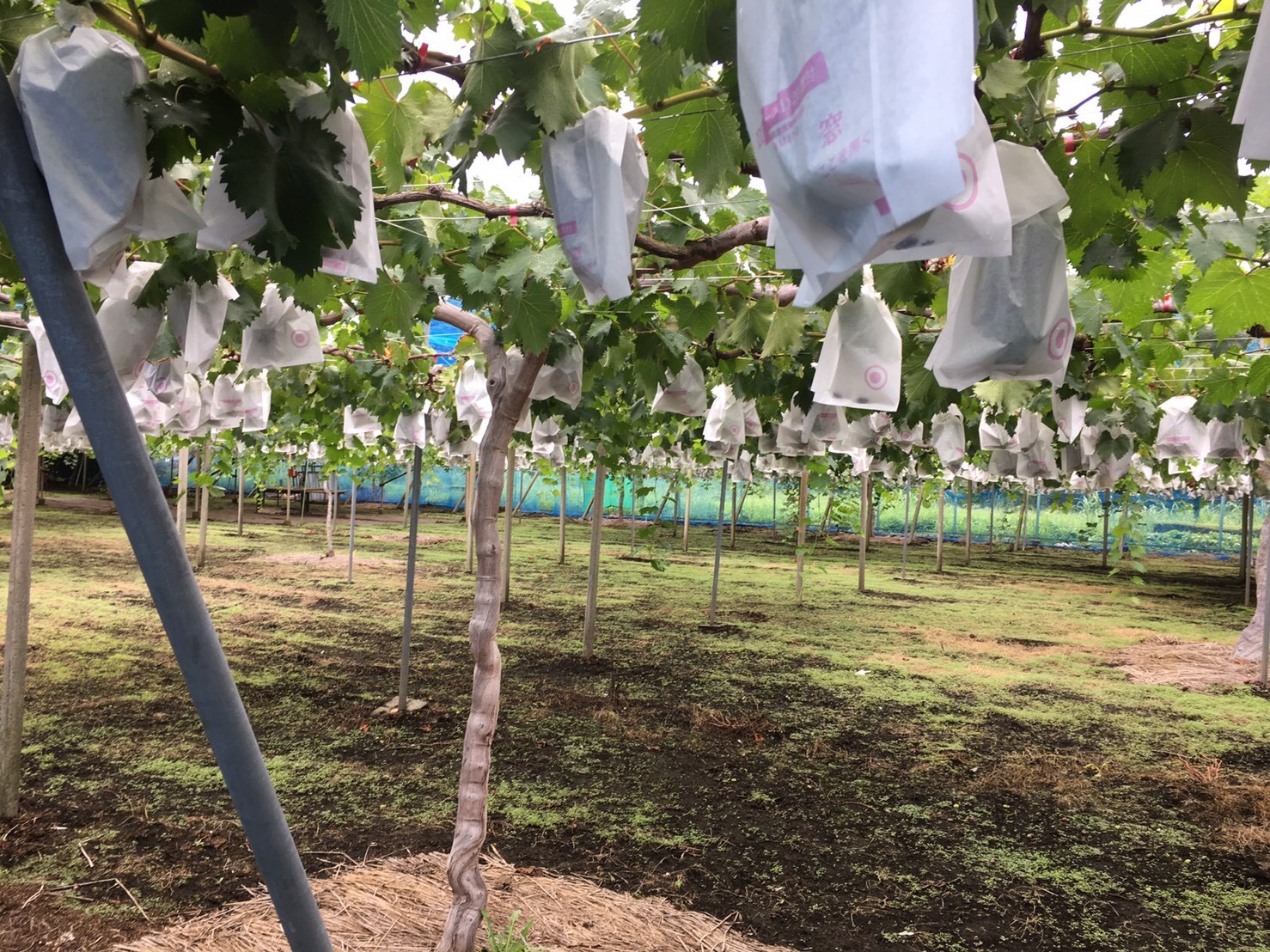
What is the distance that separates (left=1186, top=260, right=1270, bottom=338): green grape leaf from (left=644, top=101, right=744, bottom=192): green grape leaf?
4.95 feet

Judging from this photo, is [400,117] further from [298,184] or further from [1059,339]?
[1059,339]

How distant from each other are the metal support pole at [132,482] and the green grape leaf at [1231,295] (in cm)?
249

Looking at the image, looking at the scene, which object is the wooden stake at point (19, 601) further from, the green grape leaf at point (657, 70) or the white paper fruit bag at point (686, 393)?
the green grape leaf at point (657, 70)

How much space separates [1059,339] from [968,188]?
0.69 metres

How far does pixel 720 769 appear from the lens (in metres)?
4.50

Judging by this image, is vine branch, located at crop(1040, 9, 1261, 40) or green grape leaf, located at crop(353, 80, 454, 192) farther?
green grape leaf, located at crop(353, 80, 454, 192)

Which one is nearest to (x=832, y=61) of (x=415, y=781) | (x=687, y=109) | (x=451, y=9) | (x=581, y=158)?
(x=581, y=158)

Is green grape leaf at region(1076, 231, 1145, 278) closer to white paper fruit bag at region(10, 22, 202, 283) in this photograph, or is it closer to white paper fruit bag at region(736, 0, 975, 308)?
white paper fruit bag at region(736, 0, 975, 308)

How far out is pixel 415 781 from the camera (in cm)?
412

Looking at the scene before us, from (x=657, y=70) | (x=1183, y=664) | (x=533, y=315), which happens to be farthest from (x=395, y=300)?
(x=1183, y=664)

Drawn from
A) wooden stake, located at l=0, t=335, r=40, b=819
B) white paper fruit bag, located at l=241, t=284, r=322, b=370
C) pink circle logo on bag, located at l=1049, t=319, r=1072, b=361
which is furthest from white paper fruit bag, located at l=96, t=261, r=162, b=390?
pink circle logo on bag, located at l=1049, t=319, r=1072, b=361

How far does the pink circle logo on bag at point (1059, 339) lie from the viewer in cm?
139

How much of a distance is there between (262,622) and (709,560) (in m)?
9.14

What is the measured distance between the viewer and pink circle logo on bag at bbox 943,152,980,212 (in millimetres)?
814
